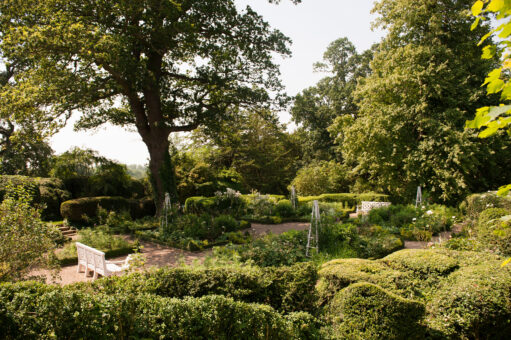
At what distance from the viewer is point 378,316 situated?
339cm

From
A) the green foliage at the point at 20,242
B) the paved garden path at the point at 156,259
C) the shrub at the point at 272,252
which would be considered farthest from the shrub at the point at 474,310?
the green foliage at the point at 20,242

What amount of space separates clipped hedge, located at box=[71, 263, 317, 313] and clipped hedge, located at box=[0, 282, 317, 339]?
16.2 inches

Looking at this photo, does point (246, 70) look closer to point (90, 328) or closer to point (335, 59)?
point (90, 328)

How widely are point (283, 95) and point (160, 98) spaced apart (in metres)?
5.62

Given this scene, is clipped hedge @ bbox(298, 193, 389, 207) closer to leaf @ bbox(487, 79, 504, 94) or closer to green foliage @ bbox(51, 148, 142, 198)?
green foliage @ bbox(51, 148, 142, 198)

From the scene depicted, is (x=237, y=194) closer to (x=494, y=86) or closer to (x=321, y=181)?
(x=321, y=181)

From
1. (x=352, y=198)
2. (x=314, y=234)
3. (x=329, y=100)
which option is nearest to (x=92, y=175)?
(x=314, y=234)

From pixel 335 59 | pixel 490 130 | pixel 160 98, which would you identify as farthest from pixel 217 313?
pixel 335 59

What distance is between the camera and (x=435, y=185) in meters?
14.9

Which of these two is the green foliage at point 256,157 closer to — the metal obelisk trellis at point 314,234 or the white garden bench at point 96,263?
the metal obelisk trellis at point 314,234

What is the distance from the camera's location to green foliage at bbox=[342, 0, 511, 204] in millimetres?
14031

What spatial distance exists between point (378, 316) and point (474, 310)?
1.11m

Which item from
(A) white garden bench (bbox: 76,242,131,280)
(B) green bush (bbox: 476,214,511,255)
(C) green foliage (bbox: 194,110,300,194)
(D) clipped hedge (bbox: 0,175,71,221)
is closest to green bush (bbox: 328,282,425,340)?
(B) green bush (bbox: 476,214,511,255)

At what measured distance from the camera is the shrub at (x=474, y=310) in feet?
11.5
